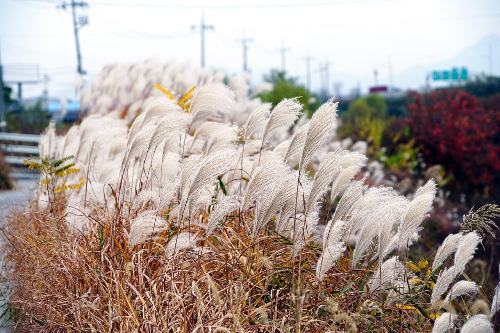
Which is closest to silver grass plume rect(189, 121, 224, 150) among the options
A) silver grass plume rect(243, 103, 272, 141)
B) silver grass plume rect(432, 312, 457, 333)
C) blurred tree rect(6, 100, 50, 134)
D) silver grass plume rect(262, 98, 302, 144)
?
silver grass plume rect(243, 103, 272, 141)

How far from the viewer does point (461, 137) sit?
43.9 ft

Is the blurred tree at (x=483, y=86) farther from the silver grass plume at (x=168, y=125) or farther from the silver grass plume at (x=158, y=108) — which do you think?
the silver grass plume at (x=168, y=125)

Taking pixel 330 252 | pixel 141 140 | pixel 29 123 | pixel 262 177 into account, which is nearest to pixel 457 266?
pixel 330 252

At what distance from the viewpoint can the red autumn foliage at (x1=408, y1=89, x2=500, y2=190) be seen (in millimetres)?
13102

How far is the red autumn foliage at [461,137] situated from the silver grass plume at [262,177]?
11.5 metres

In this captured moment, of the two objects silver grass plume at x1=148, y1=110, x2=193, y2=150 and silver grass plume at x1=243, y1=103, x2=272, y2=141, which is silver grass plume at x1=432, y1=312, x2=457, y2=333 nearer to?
silver grass plume at x1=243, y1=103, x2=272, y2=141

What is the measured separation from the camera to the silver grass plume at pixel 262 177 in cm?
271

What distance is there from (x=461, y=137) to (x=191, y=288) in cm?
1208

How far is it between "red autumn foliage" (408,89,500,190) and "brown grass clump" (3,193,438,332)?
1074 centimetres

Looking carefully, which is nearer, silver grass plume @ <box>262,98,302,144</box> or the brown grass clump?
the brown grass clump

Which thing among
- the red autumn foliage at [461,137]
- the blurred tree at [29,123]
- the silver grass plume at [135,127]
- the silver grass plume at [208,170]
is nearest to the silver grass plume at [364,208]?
the silver grass plume at [208,170]

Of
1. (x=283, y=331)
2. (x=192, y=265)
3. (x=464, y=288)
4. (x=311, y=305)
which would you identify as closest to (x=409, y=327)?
(x=464, y=288)

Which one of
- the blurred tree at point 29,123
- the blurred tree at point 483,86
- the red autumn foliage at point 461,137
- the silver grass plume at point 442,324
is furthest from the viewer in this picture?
the blurred tree at point 483,86

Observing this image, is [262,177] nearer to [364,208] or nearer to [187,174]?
[187,174]
